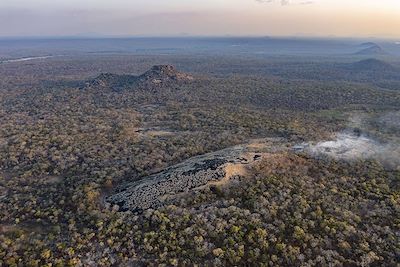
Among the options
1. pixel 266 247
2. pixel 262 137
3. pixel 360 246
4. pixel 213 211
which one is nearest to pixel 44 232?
pixel 213 211

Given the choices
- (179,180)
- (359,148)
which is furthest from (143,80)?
(179,180)

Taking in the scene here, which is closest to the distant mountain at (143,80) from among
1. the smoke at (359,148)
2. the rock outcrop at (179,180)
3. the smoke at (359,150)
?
the smoke at (359,148)

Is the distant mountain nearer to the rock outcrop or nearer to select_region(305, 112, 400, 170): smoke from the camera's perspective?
select_region(305, 112, 400, 170): smoke

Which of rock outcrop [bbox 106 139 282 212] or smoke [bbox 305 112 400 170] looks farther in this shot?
smoke [bbox 305 112 400 170]

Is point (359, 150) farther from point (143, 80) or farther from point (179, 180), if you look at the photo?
point (143, 80)

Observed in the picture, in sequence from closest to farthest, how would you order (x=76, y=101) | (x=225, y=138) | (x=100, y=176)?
(x=100, y=176) → (x=225, y=138) → (x=76, y=101)

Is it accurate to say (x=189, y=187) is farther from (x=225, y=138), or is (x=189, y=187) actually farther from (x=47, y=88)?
(x=47, y=88)

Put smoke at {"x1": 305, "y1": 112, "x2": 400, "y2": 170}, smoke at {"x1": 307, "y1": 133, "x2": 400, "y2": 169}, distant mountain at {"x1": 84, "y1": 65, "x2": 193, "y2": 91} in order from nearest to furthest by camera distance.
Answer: smoke at {"x1": 307, "y1": 133, "x2": 400, "y2": 169}, smoke at {"x1": 305, "y1": 112, "x2": 400, "y2": 170}, distant mountain at {"x1": 84, "y1": 65, "x2": 193, "y2": 91}

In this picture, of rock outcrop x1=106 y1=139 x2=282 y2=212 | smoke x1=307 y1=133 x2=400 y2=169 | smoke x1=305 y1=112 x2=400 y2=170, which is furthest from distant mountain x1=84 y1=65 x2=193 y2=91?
rock outcrop x1=106 y1=139 x2=282 y2=212
